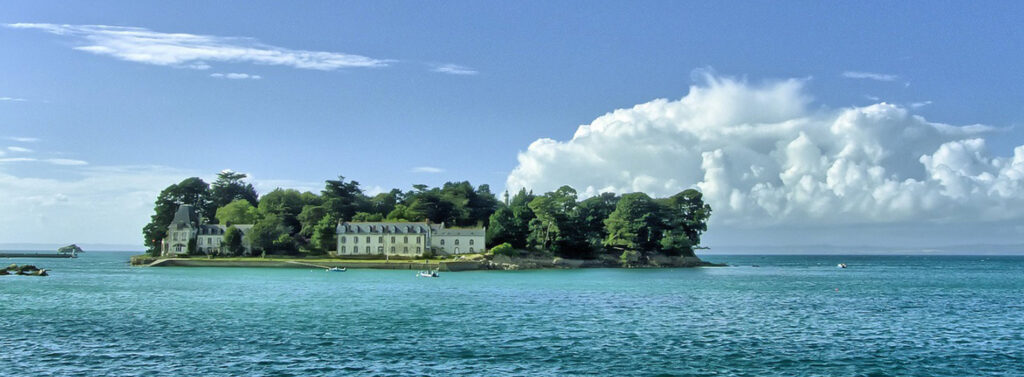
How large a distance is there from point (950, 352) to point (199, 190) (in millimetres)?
149332

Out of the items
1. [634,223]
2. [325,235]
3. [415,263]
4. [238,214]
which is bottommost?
[415,263]

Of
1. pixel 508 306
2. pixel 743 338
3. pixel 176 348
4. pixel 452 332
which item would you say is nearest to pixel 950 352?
pixel 743 338

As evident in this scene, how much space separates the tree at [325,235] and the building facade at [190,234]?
13172 millimetres

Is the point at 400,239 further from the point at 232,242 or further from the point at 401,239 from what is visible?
the point at 232,242

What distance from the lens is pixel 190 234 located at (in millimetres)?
134000

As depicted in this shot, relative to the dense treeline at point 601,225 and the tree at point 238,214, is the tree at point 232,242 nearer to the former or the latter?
the tree at point 238,214

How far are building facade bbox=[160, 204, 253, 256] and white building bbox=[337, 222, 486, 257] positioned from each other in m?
19.6

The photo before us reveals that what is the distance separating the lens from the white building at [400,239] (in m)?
125

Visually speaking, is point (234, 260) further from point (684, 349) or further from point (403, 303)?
point (684, 349)

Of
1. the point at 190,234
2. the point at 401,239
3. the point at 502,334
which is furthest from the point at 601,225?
the point at 502,334

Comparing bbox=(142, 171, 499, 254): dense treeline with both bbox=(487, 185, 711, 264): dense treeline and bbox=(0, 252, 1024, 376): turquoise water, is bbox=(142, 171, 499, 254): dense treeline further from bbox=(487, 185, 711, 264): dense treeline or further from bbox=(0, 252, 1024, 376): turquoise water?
bbox=(0, 252, 1024, 376): turquoise water

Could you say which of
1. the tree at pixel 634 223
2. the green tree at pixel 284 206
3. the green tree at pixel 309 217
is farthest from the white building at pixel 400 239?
the tree at pixel 634 223

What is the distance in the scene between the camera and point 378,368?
2592 centimetres

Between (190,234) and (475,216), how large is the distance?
172 ft
